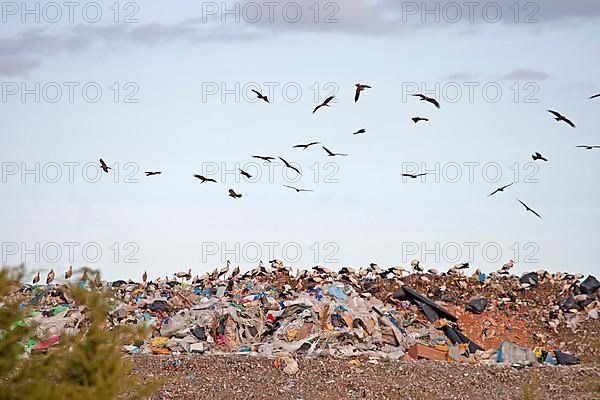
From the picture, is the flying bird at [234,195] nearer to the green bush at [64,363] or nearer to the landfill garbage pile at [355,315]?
the landfill garbage pile at [355,315]

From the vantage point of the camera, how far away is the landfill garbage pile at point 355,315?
12445 millimetres

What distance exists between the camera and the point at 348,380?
1055 cm

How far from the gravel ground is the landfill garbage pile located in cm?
38

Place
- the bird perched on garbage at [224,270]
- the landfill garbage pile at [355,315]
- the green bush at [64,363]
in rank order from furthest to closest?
1. the bird perched on garbage at [224,270]
2. the landfill garbage pile at [355,315]
3. the green bush at [64,363]

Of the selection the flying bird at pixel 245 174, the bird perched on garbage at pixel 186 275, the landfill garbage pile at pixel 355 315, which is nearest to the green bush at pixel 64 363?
the landfill garbage pile at pixel 355 315

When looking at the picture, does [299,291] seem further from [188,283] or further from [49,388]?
[49,388]

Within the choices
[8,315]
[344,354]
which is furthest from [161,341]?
[8,315]

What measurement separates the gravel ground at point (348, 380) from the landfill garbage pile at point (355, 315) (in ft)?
1.24

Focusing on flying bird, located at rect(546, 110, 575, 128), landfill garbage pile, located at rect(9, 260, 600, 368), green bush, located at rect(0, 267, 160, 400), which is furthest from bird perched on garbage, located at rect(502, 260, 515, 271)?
green bush, located at rect(0, 267, 160, 400)

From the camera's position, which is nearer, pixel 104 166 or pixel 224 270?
pixel 104 166

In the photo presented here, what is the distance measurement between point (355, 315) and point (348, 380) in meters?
2.87

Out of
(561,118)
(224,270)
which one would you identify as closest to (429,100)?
(561,118)

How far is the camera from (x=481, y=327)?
15648 millimetres

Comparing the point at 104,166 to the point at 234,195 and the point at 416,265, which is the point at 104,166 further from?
the point at 416,265
